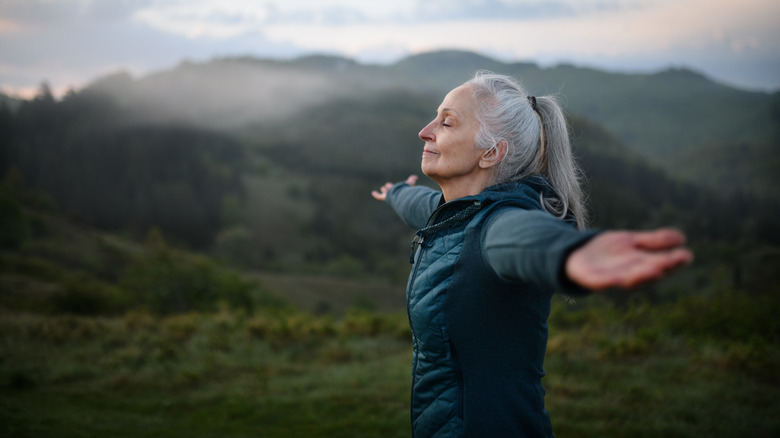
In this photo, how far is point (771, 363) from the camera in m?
6.17

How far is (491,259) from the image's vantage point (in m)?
1.64

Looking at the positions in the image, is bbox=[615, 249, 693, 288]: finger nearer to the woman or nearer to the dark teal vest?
the woman

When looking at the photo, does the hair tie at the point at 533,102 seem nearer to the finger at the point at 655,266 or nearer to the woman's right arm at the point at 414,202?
the woman's right arm at the point at 414,202

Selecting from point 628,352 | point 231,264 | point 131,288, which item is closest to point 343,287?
point 231,264

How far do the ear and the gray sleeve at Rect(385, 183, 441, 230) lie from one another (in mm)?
1049

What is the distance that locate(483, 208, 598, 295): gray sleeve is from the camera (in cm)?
133

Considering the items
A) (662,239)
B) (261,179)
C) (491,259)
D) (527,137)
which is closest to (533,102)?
(527,137)

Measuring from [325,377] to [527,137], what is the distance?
560 cm

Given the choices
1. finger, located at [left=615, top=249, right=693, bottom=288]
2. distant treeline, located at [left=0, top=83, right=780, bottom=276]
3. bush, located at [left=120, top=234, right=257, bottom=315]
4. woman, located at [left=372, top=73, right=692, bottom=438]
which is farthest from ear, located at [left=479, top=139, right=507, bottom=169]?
distant treeline, located at [left=0, top=83, right=780, bottom=276]

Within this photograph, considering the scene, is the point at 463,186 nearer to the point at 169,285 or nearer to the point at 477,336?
the point at 477,336

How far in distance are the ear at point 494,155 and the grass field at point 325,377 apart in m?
3.04

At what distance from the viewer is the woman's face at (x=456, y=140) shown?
2.14 meters

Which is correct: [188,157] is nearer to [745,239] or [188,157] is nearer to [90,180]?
[90,180]

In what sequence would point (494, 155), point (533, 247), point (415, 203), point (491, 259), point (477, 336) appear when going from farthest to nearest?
point (415, 203) < point (494, 155) < point (477, 336) < point (491, 259) < point (533, 247)
